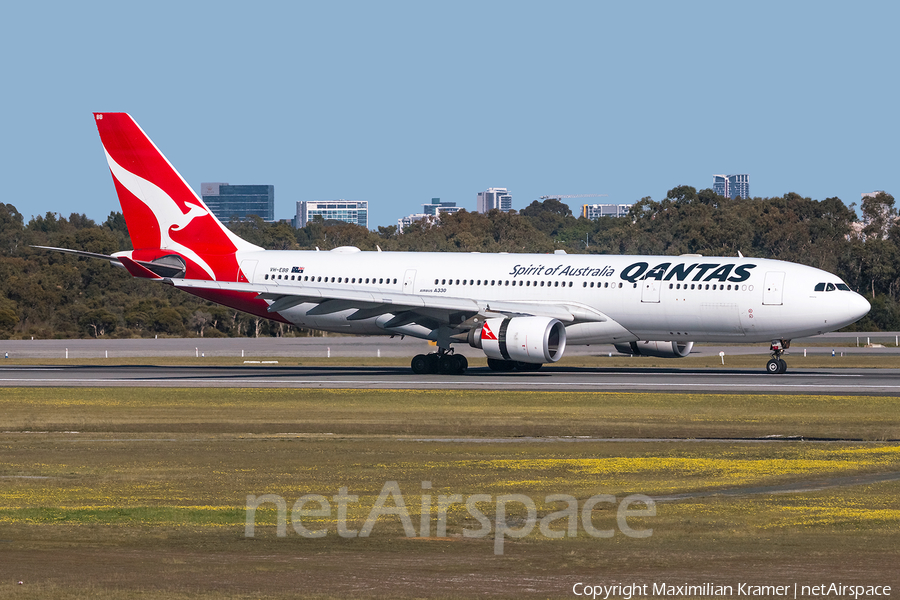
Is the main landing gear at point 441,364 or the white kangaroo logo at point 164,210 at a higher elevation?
the white kangaroo logo at point 164,210

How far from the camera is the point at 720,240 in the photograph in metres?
112

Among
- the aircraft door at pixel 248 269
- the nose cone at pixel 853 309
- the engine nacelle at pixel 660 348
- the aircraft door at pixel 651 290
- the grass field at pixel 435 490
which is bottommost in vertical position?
the grass field at pixel 435 490

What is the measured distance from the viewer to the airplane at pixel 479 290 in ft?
131

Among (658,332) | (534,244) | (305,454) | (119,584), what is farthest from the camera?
(534,244)

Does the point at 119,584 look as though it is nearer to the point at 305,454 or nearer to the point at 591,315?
the point at 305,454

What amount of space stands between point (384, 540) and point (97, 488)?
19.5 ft

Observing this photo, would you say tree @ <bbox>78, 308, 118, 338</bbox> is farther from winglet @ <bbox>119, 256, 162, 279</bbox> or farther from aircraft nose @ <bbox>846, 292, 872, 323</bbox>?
aircraft nose @ <bbox>846, 292, 872, 323</bbox>

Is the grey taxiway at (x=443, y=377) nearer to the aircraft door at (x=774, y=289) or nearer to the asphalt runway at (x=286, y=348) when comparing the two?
the asphalt runway at (x=286, y=348)

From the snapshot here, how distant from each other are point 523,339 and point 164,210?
54.7 ft

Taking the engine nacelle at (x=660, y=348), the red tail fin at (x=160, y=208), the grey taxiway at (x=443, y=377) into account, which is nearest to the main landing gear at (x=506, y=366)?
the grey taxiway at (x=443, y=377)

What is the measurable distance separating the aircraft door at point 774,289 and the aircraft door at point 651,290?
3527 mm

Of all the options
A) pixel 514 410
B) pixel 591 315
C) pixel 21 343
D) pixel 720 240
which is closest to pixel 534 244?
pixel 720 240

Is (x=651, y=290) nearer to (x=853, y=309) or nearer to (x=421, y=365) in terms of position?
(x=853, y=309)

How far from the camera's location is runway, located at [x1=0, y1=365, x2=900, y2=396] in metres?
35.8
